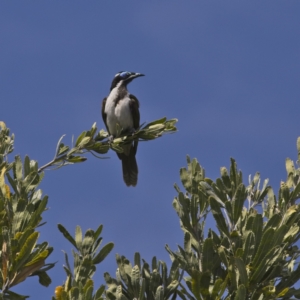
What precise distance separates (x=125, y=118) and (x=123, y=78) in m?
1.22

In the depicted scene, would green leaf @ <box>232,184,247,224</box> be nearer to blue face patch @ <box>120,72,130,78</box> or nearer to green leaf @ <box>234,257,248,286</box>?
green leaf @ <box>234,257,248,286</box>

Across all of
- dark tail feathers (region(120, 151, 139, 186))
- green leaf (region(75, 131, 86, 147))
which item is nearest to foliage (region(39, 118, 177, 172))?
green leaf (region(75, 131, 86, 147))

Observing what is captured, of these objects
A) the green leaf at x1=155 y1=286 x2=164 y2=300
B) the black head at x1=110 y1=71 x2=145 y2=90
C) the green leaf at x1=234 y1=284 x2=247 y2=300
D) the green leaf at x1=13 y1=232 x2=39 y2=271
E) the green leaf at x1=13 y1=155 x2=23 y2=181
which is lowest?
the green leaf at x1=234 y1=284 x2=247 y2=300

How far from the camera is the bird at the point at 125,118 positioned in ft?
35.2

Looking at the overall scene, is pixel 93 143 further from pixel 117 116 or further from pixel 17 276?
pixel 117 116

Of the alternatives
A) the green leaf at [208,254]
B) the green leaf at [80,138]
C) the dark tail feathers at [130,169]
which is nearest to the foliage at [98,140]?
the green leaf at [80,138]

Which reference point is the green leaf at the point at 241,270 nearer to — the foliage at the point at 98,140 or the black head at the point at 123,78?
the foliage at the point at 98,140

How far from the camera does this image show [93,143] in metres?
Answer: 6.06

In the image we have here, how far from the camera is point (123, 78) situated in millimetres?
11734

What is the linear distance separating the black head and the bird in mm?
159

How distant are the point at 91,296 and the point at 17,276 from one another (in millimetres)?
567

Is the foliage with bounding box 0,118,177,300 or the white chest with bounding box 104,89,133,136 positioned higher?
the white chest with bounding box 104,89,133,136

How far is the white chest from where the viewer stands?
1077cm

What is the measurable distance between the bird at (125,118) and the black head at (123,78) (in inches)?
6.3
